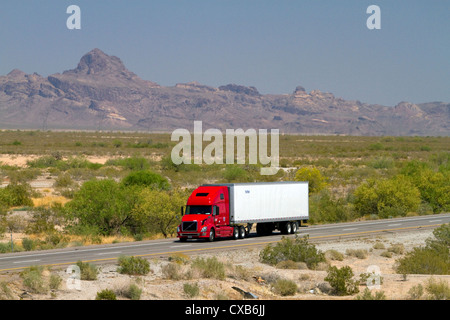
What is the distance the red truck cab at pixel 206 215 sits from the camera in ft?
96.1

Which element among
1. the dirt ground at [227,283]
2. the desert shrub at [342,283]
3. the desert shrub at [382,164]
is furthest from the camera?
the desert shrub at [382,164]

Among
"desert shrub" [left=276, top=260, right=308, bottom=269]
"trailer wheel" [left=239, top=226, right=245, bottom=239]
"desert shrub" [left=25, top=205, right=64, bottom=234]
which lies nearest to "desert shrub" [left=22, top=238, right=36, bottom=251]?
"desert shrub" [left=25, top=205, right=64, bottom=234]

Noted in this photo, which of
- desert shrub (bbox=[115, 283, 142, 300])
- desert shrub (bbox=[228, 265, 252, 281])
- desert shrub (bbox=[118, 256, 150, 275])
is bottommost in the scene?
desert shrub (bbox=[228, 265, 252, 281])

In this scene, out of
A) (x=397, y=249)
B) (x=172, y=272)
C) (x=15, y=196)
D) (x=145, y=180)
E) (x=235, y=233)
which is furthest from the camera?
(x=145, y=180)

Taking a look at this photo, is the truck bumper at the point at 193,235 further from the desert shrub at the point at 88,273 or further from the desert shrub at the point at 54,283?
the desert shrub at the point at 54,283

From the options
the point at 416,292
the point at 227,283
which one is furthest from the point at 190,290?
the point at 416,292

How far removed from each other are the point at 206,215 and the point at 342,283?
1201 cm

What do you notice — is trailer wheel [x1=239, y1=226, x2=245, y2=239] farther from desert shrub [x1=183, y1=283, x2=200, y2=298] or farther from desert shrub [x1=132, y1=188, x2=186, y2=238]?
desert shrub [x1=183, y1=283, x2=200, y2=298]

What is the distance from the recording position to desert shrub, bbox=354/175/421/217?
43.9m

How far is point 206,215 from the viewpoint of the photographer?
1153 inches

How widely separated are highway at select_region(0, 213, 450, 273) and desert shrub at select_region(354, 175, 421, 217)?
13.3ft

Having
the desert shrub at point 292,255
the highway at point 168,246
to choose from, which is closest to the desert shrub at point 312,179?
the highway at point 168,246

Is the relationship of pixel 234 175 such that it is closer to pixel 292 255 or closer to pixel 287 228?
pixel 287 228
